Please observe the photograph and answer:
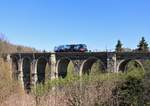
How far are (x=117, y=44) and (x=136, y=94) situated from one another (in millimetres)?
53755

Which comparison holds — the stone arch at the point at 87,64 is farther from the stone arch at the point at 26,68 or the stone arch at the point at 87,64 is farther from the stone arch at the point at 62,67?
the stone arch at the point at 26,68

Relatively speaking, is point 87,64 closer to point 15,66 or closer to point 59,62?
point 59,62

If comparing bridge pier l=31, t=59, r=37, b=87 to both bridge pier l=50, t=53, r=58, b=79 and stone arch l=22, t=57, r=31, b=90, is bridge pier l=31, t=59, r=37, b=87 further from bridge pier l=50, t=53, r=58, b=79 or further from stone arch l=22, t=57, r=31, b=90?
bridge pier l=50, t=53, r=58, b=79

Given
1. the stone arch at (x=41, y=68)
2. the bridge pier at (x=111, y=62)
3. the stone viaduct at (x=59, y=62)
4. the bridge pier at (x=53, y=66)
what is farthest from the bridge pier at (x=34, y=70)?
the bridge pier at (x=111, y=62)

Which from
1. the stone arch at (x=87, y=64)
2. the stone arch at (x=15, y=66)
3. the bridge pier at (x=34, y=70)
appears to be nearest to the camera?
the stone arch at (x=87, y=64)

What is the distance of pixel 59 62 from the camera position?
62.5m

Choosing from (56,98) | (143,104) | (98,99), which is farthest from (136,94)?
(56,98)

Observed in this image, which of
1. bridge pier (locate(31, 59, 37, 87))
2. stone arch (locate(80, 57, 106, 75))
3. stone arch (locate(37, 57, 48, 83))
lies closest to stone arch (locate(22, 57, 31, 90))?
bridge pier (locate(31, 59, 37, 87))

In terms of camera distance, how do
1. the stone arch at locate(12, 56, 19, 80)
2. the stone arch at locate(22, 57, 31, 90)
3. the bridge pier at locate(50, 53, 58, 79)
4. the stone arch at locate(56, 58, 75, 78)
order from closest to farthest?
the bridge pier at locate(50, 53, 58, 79) → the stone arch at locate(56, 58, 75, 78) → the stone arch at locate(12, 56, 19, 80) → the stone arch at locate(22, 57, 31, 90)

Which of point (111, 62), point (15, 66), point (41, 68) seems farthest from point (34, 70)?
point (111, 62)

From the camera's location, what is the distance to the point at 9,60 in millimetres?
70062

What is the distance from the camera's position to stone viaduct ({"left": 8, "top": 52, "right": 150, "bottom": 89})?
179ft

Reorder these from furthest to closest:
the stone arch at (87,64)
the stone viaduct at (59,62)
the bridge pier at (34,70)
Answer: the bridge pier at (34,70), the stone arch at (87,64), the stone viaduct at (59,62)

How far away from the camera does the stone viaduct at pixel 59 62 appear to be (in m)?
54.4
